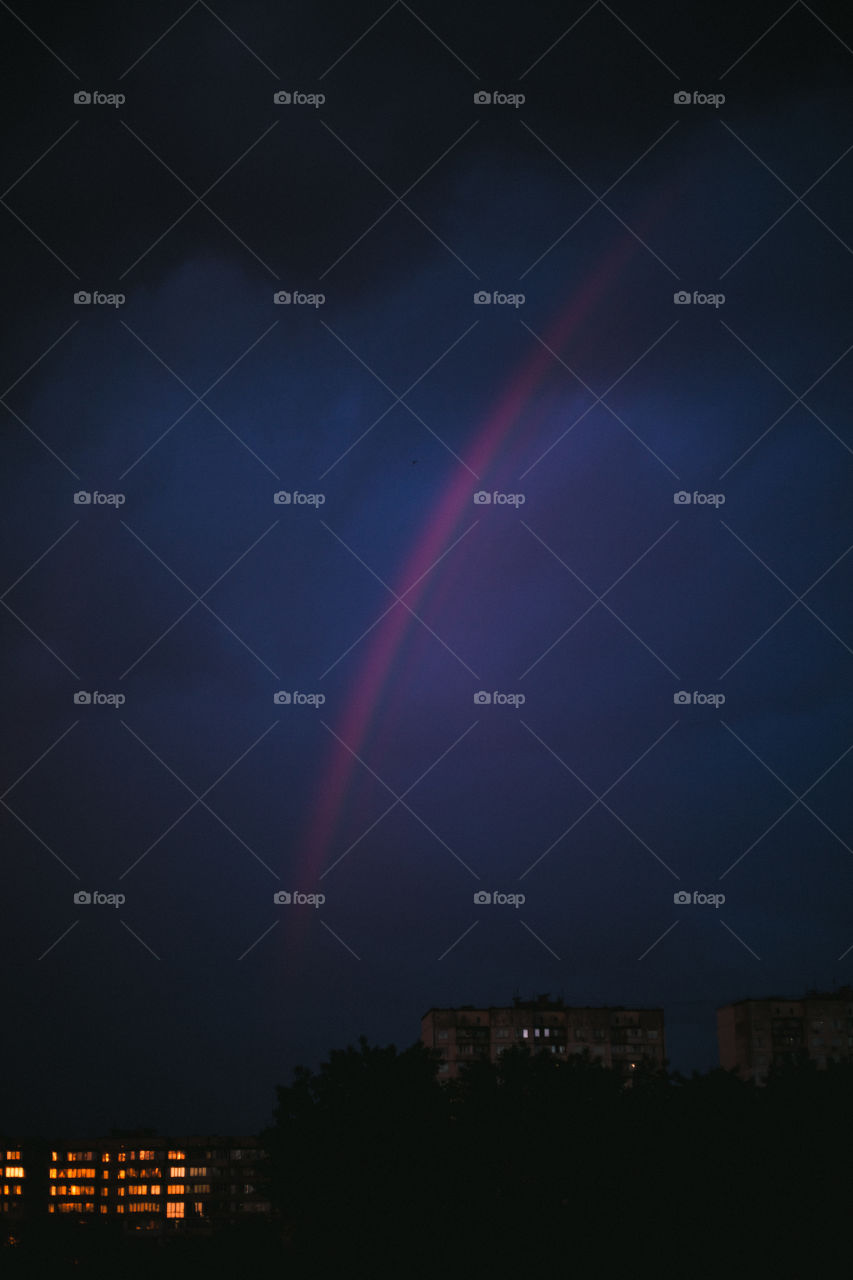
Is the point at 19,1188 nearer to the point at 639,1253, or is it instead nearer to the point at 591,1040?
the point at 591,1040

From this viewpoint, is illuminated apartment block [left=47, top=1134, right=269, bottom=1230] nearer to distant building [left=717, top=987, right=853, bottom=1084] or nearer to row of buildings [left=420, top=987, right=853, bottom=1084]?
row of buildings [left=420, top=987, right=853, bottom=1084]

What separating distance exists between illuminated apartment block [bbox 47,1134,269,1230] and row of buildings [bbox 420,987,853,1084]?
63.7m

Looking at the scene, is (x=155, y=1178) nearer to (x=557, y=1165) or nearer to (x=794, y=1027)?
(x=794, y=1027)

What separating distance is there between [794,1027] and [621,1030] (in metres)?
11.4

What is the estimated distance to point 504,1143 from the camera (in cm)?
3312

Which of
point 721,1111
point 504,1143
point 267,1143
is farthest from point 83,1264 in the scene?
point 721,1111

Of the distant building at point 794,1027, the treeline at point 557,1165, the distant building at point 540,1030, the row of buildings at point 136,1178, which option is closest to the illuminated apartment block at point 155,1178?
the row of buildings at point 136,1178

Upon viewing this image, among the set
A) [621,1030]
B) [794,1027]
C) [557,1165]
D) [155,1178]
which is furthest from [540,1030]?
[155,1178]

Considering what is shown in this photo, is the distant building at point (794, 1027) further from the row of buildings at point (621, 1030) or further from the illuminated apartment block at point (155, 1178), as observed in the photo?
the illuminated apartment block at point (155, 1178)

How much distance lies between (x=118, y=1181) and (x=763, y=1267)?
451ft

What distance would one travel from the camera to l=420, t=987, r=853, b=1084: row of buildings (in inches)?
3593

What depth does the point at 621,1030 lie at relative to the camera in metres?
93.3

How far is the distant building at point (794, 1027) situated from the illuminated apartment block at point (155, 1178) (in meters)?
69.9

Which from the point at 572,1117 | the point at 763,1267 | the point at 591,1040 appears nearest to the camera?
the point at 763,1267
